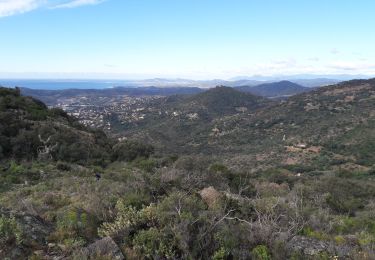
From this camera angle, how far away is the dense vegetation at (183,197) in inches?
214

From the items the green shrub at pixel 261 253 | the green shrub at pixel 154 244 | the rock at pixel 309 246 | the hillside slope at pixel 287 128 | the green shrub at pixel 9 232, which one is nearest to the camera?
the green shrub at pixel 9 232

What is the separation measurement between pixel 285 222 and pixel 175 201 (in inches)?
85.0

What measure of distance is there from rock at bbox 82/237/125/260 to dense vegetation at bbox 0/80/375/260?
16 millimetres

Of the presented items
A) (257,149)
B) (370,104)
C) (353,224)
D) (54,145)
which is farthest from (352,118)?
(353,224)

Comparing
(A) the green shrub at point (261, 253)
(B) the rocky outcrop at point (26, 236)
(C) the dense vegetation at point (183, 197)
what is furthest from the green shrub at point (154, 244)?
(B) the rocky outcrop at point (26, 236)

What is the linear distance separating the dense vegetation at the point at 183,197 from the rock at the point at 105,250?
0.05 ft

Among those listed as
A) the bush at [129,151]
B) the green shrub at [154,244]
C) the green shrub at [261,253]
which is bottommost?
the bush at [129,151]

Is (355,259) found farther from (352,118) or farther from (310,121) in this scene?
(310,121)

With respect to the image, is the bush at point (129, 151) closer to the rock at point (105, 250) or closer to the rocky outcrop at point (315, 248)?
the rocky outcrop at point (315, 248)

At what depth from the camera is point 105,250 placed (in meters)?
5.04

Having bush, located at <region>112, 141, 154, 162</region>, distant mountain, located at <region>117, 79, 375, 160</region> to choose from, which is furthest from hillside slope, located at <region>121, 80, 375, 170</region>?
bush, located at <region>112, 141, 154, 162</region>

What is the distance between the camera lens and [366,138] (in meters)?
43.4

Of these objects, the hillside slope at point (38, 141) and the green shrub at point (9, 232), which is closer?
the green shrub at point (9, 232)

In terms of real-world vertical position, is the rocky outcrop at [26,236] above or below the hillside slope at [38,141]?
above
